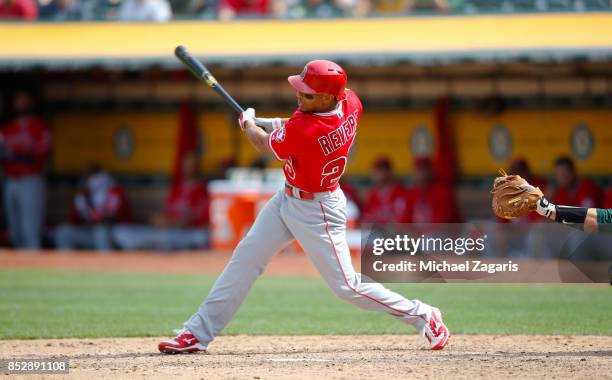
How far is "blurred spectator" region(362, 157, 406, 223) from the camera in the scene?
12977mm

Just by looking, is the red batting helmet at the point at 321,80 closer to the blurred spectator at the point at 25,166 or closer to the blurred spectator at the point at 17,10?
the blurred spectator at the point at 25,166

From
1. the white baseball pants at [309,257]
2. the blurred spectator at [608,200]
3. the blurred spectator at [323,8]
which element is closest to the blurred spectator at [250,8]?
the blurred spectator at [323,8]

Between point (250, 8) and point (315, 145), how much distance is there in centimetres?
850

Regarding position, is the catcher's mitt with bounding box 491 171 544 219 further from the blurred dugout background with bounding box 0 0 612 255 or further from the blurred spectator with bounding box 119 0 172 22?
the blurred spectator with bounding box 119 0 172 22

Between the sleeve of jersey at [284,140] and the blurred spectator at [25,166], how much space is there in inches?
334

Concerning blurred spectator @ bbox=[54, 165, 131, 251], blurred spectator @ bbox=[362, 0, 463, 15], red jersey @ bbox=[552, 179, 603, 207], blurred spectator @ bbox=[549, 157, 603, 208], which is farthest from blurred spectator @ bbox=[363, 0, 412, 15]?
blurred spectator @ bbox=[54, 165, 131, 251]

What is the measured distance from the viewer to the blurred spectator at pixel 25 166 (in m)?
13.9

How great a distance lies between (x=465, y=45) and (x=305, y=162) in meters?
6.81

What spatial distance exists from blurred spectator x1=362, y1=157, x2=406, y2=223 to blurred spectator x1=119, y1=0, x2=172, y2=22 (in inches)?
136

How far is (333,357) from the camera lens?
21.2 feet

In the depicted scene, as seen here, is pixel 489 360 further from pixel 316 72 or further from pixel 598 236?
pixel 598 236

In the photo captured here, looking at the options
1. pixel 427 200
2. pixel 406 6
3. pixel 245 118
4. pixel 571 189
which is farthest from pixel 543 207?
pixel 406 6

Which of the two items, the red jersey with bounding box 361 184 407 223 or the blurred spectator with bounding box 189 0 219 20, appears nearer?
the red jersey with bounding box 361 184 407 223

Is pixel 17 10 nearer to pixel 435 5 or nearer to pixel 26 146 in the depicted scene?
pixel 26 146
